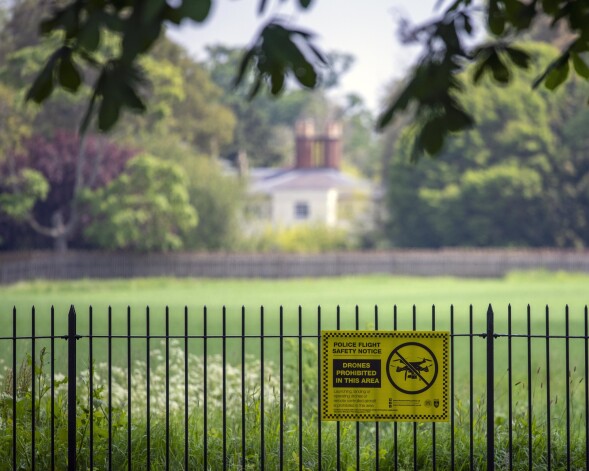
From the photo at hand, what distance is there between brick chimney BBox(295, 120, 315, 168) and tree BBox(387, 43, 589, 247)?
2440cm

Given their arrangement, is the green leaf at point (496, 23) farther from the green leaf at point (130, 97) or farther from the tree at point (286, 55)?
the green leaf at point (130, 97)

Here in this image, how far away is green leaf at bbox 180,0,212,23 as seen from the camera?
10.9ft

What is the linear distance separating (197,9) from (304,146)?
273 ft

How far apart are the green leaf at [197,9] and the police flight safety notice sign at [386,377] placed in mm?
4088

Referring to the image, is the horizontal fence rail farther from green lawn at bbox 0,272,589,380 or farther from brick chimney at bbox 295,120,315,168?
brick chimney at bbox 295,120,315,168

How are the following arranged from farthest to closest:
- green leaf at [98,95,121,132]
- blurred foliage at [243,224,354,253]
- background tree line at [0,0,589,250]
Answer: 1. blurred foliage at [243,224,354,253]
2. background tree line at [0,0,589,250]
3. green leaf at [98,95,121,132]

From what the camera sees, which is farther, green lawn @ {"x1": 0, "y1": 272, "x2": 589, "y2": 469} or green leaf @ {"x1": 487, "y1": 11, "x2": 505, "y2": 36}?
green lawn @ {"x1": 0, "y1": 272, "x2": 589, "y2": 469}

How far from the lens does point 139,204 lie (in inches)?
1975

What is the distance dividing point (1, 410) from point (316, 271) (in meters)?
46.4

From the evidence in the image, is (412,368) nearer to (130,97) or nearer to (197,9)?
(130,97)

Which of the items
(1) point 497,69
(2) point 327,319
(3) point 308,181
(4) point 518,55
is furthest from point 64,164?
(4) point 518,55

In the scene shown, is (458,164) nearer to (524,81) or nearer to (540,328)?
(524,81)

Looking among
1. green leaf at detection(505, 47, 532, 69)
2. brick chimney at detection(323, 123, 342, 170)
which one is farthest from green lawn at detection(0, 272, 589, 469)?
brick chimney at detection(323, 123, 342, 170)

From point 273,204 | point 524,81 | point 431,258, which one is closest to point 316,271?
point 431,258
